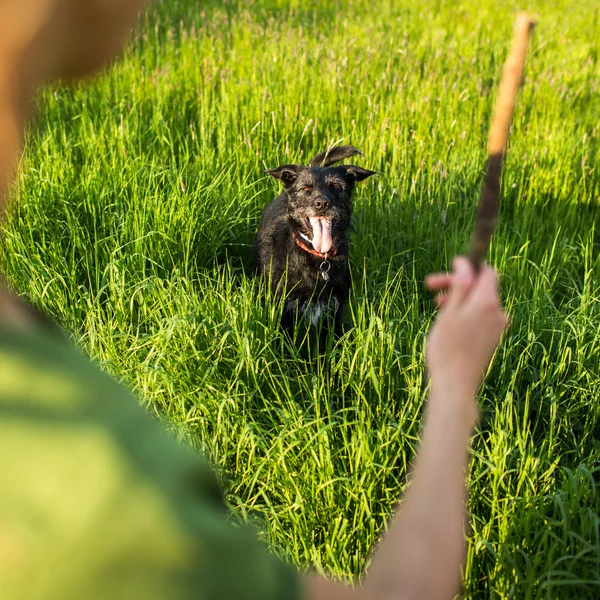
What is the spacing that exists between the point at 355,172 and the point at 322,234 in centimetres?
41

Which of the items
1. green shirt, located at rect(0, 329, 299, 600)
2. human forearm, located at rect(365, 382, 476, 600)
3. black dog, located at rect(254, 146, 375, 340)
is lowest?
black dog, located at rect(254, 146, 375, 340)

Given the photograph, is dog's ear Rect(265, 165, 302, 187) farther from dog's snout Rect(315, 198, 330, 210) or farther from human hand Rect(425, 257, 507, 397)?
human hand Rect(425, 257, 507, 397)

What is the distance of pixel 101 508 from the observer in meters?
0.65

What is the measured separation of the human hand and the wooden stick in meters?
0.08

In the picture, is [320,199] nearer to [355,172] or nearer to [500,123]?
[355,172]

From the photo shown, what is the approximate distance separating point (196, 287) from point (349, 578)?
5.71 ft

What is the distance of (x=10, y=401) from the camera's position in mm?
715

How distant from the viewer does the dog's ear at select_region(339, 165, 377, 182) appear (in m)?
3.84

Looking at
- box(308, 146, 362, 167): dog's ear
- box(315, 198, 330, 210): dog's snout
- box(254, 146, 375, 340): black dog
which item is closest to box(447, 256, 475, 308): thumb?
box(254, 146, 375, 340): black dog

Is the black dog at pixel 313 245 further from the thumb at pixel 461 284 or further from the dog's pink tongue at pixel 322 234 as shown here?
the thumb at pixel 461 284

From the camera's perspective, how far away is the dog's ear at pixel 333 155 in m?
4.01

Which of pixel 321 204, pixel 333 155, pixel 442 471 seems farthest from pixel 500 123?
pixel 333 155

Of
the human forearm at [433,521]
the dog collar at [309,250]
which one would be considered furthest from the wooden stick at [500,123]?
the dog collar at [309,250]

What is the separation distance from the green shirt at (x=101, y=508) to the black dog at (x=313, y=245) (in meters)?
2.89
